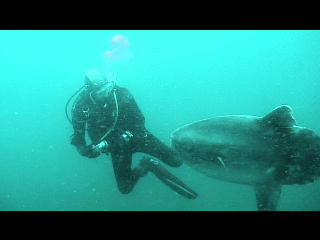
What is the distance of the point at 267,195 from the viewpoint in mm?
4719

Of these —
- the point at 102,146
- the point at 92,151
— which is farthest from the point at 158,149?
Answer: the point at 92,151

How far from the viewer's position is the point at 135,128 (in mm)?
7020

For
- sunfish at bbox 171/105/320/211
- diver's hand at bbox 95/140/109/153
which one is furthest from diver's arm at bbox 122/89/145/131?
sunfish at bbox 171/105/320/211

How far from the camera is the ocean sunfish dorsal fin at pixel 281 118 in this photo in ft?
13.6

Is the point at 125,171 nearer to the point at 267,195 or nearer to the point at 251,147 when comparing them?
the point at 267,195

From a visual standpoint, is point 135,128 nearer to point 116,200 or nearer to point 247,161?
point 247,161

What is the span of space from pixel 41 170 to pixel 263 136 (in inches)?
1987

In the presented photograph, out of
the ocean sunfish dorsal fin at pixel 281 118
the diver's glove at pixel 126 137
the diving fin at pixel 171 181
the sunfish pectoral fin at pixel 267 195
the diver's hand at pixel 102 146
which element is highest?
the diver's glove at pixel 126 137

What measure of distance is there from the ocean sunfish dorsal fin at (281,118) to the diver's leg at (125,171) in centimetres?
357

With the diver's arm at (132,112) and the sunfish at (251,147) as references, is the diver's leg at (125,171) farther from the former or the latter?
the sunfish at (251,147)

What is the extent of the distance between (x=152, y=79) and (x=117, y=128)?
66.0 meters

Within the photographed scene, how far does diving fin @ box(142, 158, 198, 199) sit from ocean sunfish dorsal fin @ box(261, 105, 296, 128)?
3.14m

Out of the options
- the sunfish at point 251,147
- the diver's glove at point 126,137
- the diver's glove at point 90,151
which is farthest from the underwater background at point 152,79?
the sunfish at point 251,147
